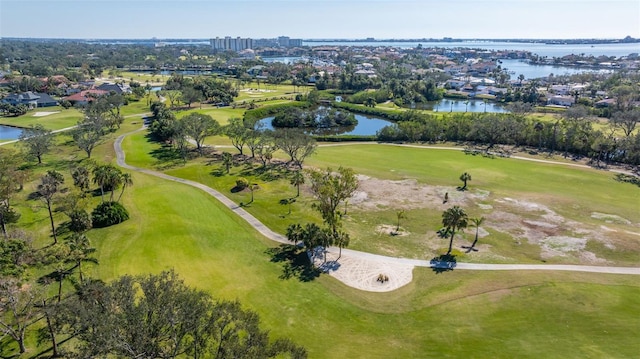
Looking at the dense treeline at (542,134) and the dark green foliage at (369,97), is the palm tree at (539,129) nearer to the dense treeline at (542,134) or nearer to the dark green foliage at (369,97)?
the dense treeline at (542,134)

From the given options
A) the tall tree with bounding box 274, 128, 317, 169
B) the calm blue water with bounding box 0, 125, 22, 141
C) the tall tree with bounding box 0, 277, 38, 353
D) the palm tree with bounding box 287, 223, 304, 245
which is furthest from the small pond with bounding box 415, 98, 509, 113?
the tall tree with bounding box 0, 277, 38, 353

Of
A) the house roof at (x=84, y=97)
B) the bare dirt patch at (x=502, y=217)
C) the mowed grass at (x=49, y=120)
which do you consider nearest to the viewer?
the bare dirt patch at (x=502, y=217)

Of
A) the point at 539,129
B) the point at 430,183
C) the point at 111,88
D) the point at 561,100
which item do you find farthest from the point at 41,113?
the point at 561,100

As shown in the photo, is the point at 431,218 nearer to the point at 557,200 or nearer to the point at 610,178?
the point at 557,200

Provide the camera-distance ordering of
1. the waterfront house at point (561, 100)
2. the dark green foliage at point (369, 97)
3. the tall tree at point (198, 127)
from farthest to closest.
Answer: the dark green foliage at point (369, 97)
the waterfront house at point (561, 100)
the tall tree at point (198, 127)

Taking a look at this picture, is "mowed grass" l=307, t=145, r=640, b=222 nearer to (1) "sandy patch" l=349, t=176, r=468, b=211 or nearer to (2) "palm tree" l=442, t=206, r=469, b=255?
(1) "sandy patch" l=349, t=176, r=468, b=211

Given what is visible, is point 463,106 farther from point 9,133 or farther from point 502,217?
point 9,133

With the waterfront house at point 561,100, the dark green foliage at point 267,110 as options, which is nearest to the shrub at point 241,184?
the dark green foliage at point 267,110
